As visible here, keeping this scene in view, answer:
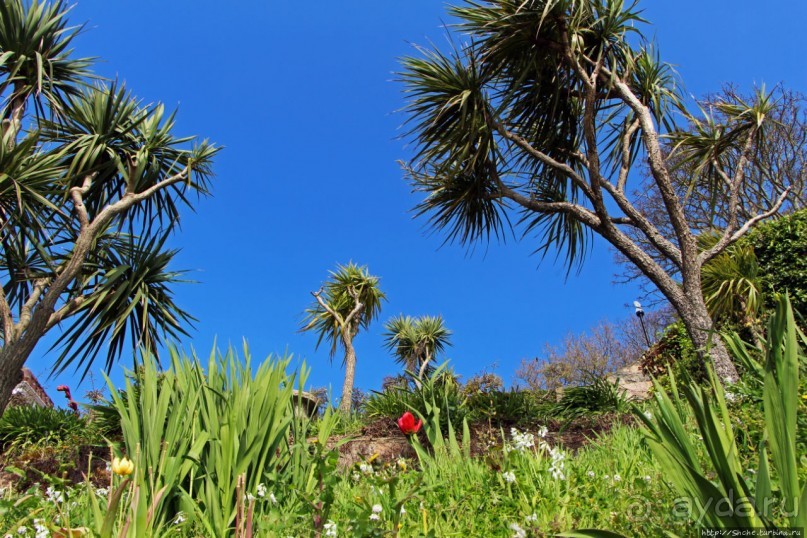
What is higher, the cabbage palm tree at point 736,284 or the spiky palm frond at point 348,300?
the spiky palm frond at point 348,300

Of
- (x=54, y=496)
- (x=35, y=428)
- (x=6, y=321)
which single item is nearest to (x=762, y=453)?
(x=54, y=496)

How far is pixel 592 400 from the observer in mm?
5684

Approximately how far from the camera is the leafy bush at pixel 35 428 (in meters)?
6.90

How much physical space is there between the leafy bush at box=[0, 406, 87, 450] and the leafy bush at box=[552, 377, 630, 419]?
609cm

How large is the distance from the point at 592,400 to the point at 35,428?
701 centimetres

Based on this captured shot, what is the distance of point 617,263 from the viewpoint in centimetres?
1598

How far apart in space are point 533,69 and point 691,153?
2.67 metres

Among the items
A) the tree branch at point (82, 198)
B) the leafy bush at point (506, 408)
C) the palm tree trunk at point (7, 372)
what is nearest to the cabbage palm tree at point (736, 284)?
the leafy bush at point (506, 408)

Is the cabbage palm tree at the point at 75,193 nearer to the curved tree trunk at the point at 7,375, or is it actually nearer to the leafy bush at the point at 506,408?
the curved tree trunk at the point at 7,375

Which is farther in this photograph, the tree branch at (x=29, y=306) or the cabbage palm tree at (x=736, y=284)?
the cabbage palm tree at (x=736, y=284)

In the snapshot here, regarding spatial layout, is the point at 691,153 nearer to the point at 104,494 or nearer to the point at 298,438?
the point at 298,438

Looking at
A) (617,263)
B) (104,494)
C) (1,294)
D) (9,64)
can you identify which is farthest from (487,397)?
(617,263)

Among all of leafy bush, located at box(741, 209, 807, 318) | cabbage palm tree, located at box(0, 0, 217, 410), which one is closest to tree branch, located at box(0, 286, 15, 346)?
cabbage palm tree, located at box(0, 0, 217, 410)

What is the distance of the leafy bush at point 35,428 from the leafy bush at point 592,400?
609cm
